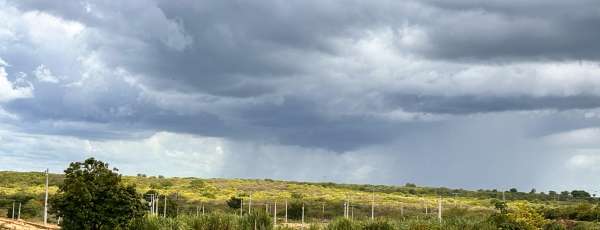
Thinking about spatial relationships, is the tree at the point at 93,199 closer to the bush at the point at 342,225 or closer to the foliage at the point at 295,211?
the bush at the point at 342,225

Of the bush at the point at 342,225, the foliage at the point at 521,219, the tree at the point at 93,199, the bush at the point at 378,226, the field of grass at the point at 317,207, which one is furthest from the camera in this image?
the field of grass at the point at 317,207

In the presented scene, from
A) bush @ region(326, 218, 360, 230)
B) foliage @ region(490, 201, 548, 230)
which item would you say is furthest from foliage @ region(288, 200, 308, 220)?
foliage @ region(490, 201, 548, 230)

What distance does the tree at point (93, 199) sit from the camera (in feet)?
102

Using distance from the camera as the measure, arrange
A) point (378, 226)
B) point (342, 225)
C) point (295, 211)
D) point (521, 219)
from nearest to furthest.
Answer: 1. point (521, 219)
2. point (342, 225)
3. point (378, 226)
4. point (295, 211)

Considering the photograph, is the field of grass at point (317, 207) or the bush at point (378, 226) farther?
the field of grass at point (317, 207)

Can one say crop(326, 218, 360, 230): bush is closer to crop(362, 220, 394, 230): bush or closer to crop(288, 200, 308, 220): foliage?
crop(362, 220, 394, 230): bush

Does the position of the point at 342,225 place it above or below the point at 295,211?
above

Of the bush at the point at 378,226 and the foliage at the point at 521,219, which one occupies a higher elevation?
the foliage at the point at 521,219

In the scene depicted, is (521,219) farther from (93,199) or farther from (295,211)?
(295,211)

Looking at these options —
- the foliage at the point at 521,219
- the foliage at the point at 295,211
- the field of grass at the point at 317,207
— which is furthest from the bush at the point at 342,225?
the foliage at the point at 295,211

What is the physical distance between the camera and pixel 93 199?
31.3m

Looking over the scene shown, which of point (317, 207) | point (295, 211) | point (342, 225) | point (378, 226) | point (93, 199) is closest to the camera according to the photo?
point (93, 199)

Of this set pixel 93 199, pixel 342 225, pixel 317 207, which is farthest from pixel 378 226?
pixel 317 207

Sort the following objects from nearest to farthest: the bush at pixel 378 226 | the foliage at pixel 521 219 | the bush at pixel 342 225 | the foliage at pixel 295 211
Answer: the foliage at pixel 521 219 < the bush at pixel 342 225 < the bush at pixel 378 226 < the foliage at pixel 295 211
